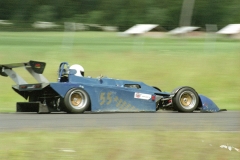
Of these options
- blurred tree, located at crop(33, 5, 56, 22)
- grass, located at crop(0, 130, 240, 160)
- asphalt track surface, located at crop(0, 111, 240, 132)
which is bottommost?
grass, located at crop(0, 130, 240, 160)

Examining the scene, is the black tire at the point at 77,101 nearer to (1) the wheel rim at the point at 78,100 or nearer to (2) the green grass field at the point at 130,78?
(1) the wheel rim at the point at 78,100

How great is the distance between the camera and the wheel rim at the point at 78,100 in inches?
567

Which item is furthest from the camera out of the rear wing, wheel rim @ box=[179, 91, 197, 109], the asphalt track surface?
wheel rim @ box=[179, 91, 197, 109]

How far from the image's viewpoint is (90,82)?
1472cm

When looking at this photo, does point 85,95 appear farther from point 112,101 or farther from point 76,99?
point 112,101

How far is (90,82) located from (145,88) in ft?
4.29

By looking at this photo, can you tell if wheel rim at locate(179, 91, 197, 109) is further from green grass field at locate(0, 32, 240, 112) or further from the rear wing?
green grass field at locate(0, 32, 240, 112)

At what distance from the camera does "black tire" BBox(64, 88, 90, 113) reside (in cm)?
A: 1427

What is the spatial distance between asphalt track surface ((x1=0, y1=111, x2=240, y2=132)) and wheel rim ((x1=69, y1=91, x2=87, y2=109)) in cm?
32

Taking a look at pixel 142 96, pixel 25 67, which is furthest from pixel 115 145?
pixel 25 67

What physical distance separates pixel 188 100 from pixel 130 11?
47.1 m

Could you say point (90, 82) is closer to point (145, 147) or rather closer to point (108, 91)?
point (108, 91)

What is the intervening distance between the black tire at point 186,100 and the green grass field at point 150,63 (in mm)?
3560

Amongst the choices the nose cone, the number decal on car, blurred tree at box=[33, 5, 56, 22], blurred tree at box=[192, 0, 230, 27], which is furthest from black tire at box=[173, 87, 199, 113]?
blurred tree at box=[192, 0, 230, 27]
